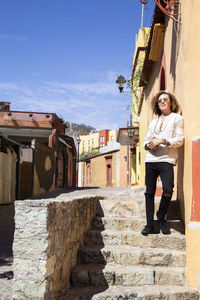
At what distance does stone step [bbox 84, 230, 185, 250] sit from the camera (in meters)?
4.22

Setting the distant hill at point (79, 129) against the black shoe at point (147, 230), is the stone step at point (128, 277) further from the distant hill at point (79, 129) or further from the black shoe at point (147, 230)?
the distant hill at point (79, 129)

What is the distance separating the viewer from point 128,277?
3762mm

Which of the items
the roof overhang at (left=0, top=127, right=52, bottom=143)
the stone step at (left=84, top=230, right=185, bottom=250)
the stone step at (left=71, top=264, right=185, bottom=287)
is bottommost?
the stone step at (left=71, top=264, right=185, bottom=287)

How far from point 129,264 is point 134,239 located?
0.39 m

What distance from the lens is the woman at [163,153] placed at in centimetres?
412

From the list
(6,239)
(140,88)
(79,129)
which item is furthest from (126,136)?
(79,129)

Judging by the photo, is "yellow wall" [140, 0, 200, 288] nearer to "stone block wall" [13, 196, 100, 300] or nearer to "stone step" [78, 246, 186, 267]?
"stone step" [78, 246, 186, 267]

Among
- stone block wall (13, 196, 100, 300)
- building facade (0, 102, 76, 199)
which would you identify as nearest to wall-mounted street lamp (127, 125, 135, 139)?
building facade (0, 102, 76, 199)

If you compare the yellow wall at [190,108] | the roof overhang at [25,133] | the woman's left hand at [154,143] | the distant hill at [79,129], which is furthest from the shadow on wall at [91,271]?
the distant hill at [79,129]

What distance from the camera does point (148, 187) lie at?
4.31 m

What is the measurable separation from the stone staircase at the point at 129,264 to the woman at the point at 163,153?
206mm

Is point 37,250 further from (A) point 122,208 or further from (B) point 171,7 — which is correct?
(B) point 171,7

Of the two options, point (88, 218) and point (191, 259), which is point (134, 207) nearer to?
point (88, 218)

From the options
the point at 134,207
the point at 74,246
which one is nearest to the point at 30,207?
the point at 74,246
